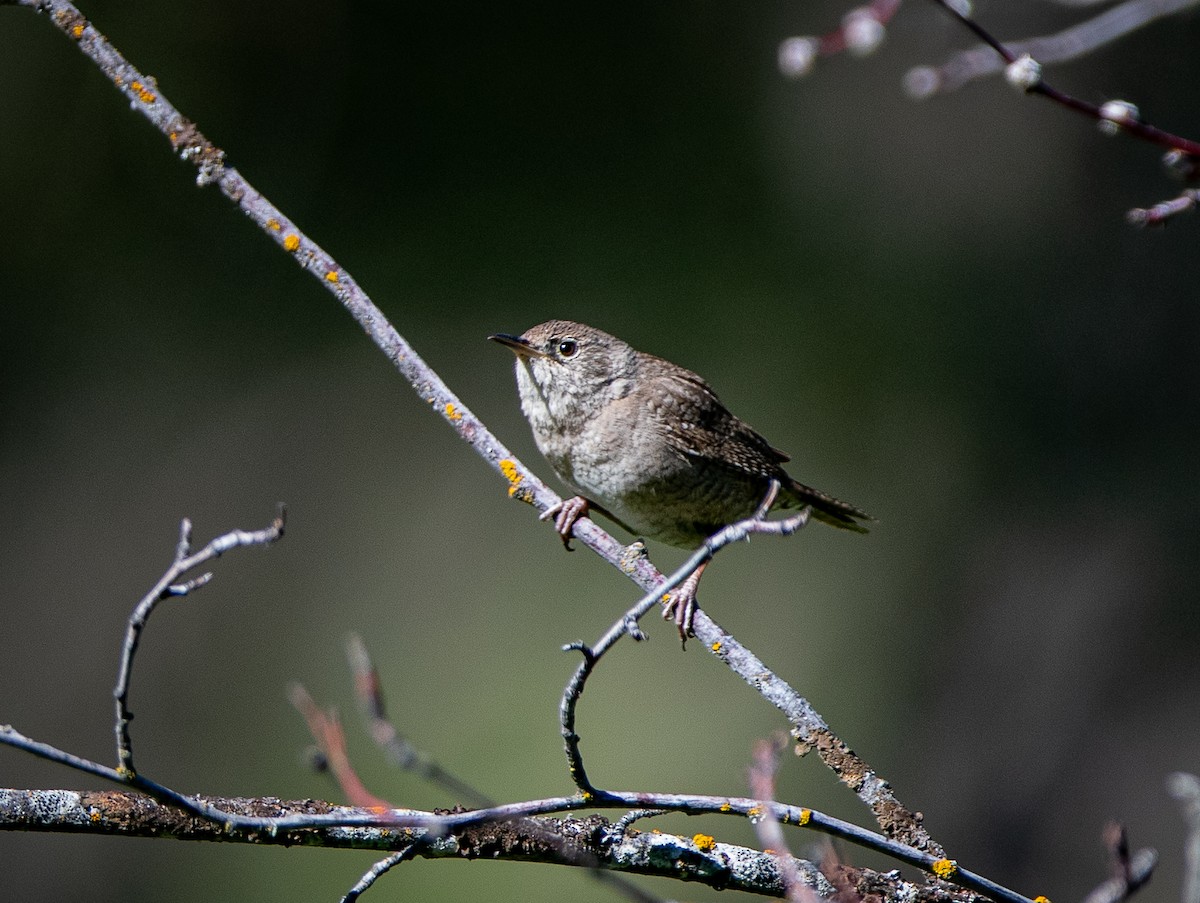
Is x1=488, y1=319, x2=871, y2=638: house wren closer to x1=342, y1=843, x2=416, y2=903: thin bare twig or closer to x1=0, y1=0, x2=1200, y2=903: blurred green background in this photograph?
x1=342, y1=843, x2=416, y2=903: thin bare twig

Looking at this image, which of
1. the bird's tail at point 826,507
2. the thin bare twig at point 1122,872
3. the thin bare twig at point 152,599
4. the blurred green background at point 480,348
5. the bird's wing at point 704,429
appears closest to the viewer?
the thin bare twig at point 1122,872

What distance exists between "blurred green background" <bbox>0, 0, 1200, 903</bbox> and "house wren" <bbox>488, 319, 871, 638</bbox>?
296 cm

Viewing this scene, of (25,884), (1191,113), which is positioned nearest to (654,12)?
(1191,113)

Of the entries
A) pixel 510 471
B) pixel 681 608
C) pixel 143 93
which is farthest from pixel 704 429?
pixel 143 93

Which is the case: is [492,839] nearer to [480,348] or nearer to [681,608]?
[681,608]

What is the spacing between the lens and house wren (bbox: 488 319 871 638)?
3.48 metres

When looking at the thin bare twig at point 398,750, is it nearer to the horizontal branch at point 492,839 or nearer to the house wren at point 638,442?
the horizontal branch at point 492,839

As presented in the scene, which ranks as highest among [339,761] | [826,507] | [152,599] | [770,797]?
[826,507]

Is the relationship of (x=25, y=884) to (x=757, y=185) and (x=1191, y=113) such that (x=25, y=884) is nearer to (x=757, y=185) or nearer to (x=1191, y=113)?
(x=757, y=185)

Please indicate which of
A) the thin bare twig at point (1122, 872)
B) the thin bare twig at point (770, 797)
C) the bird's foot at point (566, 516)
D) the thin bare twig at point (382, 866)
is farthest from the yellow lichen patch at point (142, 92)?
the thin bare twig at point (1122, 872)

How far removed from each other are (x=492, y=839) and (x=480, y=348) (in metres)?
5.87

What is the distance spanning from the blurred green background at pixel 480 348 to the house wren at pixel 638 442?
9.71 feet

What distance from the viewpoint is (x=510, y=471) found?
289 centimetres

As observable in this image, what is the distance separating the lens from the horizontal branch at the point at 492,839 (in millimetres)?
1986
